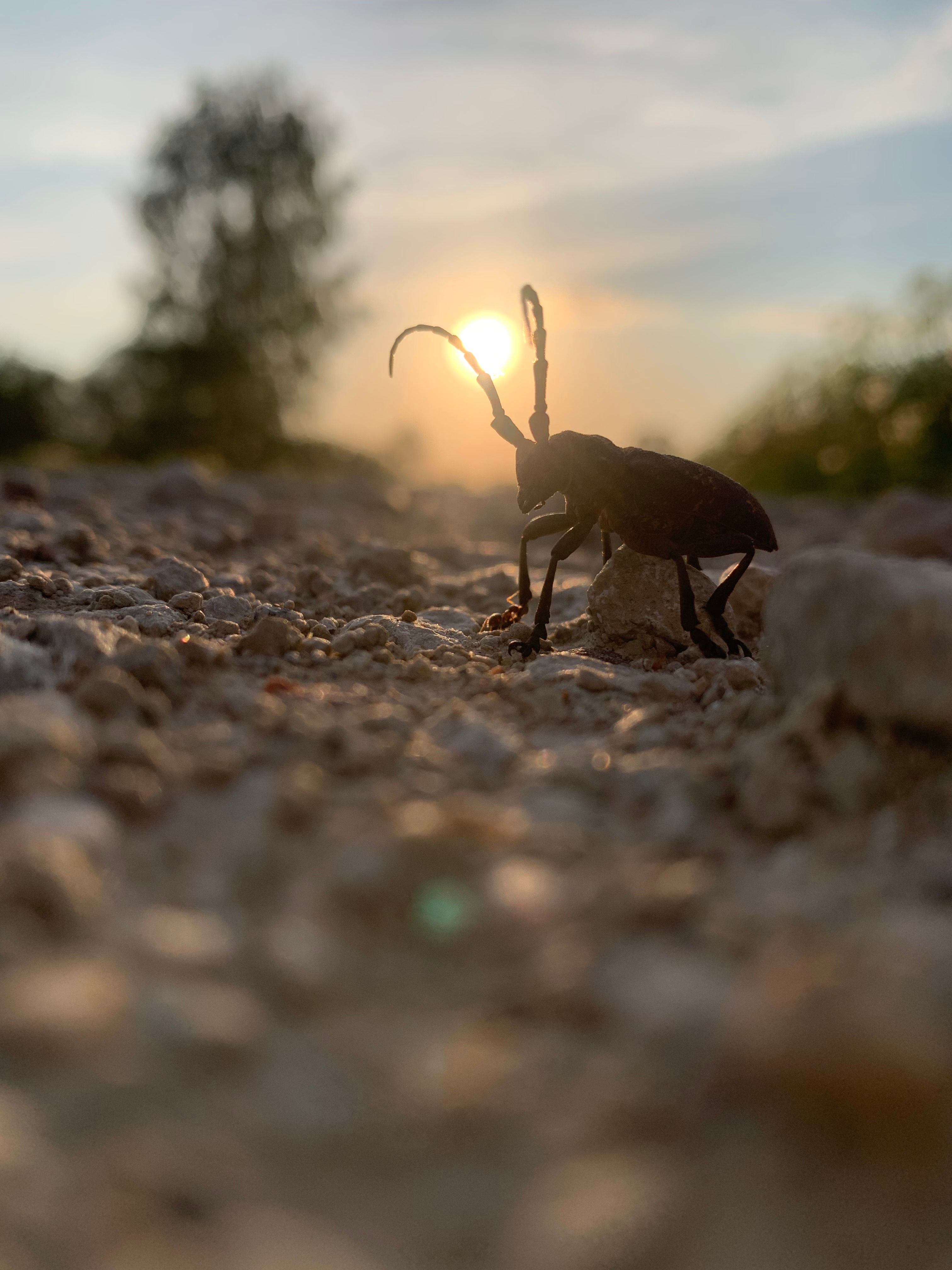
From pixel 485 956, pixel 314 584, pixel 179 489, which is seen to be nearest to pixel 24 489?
pixel 179 489

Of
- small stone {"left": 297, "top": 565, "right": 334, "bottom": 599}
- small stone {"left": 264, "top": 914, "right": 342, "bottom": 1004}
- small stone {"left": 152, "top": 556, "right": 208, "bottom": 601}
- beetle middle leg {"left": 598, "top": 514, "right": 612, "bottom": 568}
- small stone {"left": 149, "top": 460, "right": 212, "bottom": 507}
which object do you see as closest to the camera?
small stone {"left": 264, "top": 914, "right": 342, "bottom": 1004}

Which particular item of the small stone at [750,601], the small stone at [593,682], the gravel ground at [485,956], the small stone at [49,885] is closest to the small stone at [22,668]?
the gravel ground at [485,956]

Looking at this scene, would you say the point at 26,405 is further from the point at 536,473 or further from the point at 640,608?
the point at 640,608

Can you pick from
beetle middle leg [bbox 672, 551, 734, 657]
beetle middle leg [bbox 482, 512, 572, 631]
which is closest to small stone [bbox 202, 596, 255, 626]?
beetle middle leg [bbox 482, 512, 572, 631]

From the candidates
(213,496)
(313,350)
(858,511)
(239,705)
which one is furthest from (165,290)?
(239,705)

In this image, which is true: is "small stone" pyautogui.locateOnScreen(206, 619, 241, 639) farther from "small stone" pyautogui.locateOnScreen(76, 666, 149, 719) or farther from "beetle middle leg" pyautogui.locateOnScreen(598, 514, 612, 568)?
"beetle middle leg" pyautogui.locateOnScreen(598, 514, 612, 568)

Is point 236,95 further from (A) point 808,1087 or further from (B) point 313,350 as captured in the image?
(A) point 808,1087
